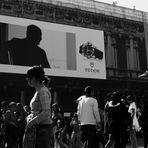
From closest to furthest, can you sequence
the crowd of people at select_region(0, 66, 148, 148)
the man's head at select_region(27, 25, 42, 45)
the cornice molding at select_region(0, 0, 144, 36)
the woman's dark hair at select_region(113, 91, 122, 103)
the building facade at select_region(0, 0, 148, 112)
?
the crowd of people at select_region(0, 66, 148, 148)
the woman's dark hair at select_region(113, 91, 122, 103)
the man's head at select_region(27, 25, 42, 45)
the building facade at select_region(0, 0, 148, 112)
the cornice molding at select_region(0, 0, 144, 36)

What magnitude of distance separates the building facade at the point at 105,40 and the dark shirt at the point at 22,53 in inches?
29.0

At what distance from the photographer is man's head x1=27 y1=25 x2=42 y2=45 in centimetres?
2016

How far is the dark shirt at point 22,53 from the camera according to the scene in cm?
1903

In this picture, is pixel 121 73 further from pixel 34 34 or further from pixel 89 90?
pixel 89 90

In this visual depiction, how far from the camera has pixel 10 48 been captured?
19359mm

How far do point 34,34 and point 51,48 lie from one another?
4.34 feet

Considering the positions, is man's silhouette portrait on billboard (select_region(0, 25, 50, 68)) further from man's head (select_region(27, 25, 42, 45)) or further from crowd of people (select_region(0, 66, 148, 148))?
crowd of people (select_region(0, 66, 148, 148))

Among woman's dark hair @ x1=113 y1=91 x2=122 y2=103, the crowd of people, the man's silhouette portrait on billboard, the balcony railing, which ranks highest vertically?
the man's silhouette portrait on billboard

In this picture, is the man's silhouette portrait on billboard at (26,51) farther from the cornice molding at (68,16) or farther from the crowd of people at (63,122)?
the crowd of people at (63,122)

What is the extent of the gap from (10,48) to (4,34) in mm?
862

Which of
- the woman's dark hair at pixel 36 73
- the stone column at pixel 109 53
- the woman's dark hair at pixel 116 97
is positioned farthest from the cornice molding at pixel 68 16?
the woman's dark hair at pixel 36 73

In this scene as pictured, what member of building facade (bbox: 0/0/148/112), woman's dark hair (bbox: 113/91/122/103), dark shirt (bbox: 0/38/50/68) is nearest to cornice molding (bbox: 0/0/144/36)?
building facade (bbox: 0/0/148/112)

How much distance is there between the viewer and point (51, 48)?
68.3 ft

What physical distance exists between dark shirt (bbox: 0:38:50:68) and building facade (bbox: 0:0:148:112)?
2.41 ft
